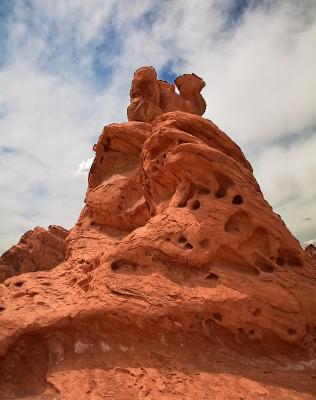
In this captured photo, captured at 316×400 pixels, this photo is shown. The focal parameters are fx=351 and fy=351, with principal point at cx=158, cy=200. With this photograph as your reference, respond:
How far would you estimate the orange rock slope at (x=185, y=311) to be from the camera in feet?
20.5

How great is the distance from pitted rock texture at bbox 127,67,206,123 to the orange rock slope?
780 centimetres

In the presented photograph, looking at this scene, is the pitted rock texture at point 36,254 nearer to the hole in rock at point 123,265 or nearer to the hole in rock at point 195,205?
the hole in rock at point 123,265

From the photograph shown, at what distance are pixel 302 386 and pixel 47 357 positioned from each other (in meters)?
4.79

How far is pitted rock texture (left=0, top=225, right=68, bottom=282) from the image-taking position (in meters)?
21.7

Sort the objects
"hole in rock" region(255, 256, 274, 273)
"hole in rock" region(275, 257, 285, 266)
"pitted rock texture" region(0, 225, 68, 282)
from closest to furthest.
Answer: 1. "hole in rock" region(255, 256, 274, 273)
2. "hole in rock" region(275, 257, 285, 266)
3. "pitted rock texture" region(0, 225, 68, 282)

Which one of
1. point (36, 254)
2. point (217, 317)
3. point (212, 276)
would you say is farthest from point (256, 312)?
point (36, 254)

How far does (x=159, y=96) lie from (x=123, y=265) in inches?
489

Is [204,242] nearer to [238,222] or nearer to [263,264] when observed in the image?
[238,222]

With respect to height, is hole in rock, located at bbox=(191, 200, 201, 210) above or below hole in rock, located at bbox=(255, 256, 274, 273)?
above

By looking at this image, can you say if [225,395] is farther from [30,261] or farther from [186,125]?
[30,261]

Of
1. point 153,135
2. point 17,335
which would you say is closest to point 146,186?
point 153,135

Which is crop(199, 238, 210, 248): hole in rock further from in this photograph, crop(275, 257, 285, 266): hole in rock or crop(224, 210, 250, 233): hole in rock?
crop(275, 257, 285, 266): hole in rock

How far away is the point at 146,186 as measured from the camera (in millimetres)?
10547

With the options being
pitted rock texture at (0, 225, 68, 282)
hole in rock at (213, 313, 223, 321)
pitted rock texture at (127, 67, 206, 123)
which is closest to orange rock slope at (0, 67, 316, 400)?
hole in rock at (213, 313, 223, 321)
